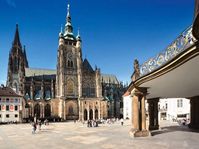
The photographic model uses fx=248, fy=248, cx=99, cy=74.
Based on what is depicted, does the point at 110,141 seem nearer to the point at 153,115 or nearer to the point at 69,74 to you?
the point at 153,115

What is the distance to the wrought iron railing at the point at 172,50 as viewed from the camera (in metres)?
9.89

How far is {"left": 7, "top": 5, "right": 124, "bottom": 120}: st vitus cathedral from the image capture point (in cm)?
9231

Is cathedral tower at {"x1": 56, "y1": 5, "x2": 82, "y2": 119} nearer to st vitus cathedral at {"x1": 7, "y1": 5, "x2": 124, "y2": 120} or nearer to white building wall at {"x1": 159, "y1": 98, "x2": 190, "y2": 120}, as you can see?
st vitus cathedral at {"x1": 7, "y1": 5, "x2": 124, "y2": 120}

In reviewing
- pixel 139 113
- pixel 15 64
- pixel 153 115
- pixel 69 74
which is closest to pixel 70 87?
pixel 69 74

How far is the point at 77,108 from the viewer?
9325cm

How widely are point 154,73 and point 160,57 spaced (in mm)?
1074

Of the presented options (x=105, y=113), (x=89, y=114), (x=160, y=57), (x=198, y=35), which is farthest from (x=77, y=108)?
(x=198, y=35)

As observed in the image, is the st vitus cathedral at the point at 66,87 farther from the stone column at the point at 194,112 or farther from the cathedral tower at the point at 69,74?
the stone column at the point at 194,112

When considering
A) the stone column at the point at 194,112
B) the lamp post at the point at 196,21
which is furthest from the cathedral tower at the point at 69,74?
the lamp post at the point at 196,21

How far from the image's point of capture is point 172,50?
1242 centimetres

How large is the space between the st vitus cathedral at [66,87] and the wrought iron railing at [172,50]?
242 ft

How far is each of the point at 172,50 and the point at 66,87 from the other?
83449mm

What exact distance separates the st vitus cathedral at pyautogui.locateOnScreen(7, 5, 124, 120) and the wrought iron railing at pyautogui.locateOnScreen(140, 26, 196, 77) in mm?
73844

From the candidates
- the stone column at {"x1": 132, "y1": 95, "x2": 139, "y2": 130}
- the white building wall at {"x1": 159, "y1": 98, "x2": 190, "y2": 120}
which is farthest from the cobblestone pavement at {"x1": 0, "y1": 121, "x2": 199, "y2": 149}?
the white building wall at {"x1": 159, "y1": 98, "x2": 190, "y2": 120}
